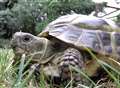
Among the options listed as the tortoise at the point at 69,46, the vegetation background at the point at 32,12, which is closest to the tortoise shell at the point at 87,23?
the tortoise at the point at 69,46

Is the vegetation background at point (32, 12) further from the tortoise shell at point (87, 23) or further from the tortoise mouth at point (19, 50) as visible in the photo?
the tortoise mouth at point (19, 50)

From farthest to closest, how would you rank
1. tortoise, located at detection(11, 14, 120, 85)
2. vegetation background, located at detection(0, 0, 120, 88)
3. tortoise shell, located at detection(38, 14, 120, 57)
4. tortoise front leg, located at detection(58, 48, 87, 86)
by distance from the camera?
vegetation background, located at detection(0, 0, 120, 88) → tortoise shell, located at detection(38, 14, 120, 57) → tortoise, located at detection(11, 14, 120, 85) → tortoise front leg, located at detection(58, 48, 87, 86)

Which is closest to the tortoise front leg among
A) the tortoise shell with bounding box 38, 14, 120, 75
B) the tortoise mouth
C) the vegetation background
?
the tortoise shell with bounding box 38, 14, 120, 75

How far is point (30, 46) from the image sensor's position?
2.59 m

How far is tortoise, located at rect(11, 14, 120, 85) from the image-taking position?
2.52 metres

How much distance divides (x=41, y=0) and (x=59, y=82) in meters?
5.93

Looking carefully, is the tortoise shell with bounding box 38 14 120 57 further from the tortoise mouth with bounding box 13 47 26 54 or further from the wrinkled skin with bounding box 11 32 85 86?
the tortoise mouth with bounding box 13 47 26 54

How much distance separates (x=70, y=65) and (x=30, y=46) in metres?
0.40

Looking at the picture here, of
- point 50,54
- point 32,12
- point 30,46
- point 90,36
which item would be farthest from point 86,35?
point 32,12

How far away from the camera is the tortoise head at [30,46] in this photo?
8.36 feet

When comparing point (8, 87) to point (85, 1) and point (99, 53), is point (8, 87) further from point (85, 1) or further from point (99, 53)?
point (85, 1)

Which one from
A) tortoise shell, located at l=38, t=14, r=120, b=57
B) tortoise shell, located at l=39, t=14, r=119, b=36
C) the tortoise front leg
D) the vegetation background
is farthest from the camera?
the vegetation background

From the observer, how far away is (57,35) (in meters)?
2.69

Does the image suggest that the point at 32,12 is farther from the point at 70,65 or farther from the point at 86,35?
the point at 70,65
